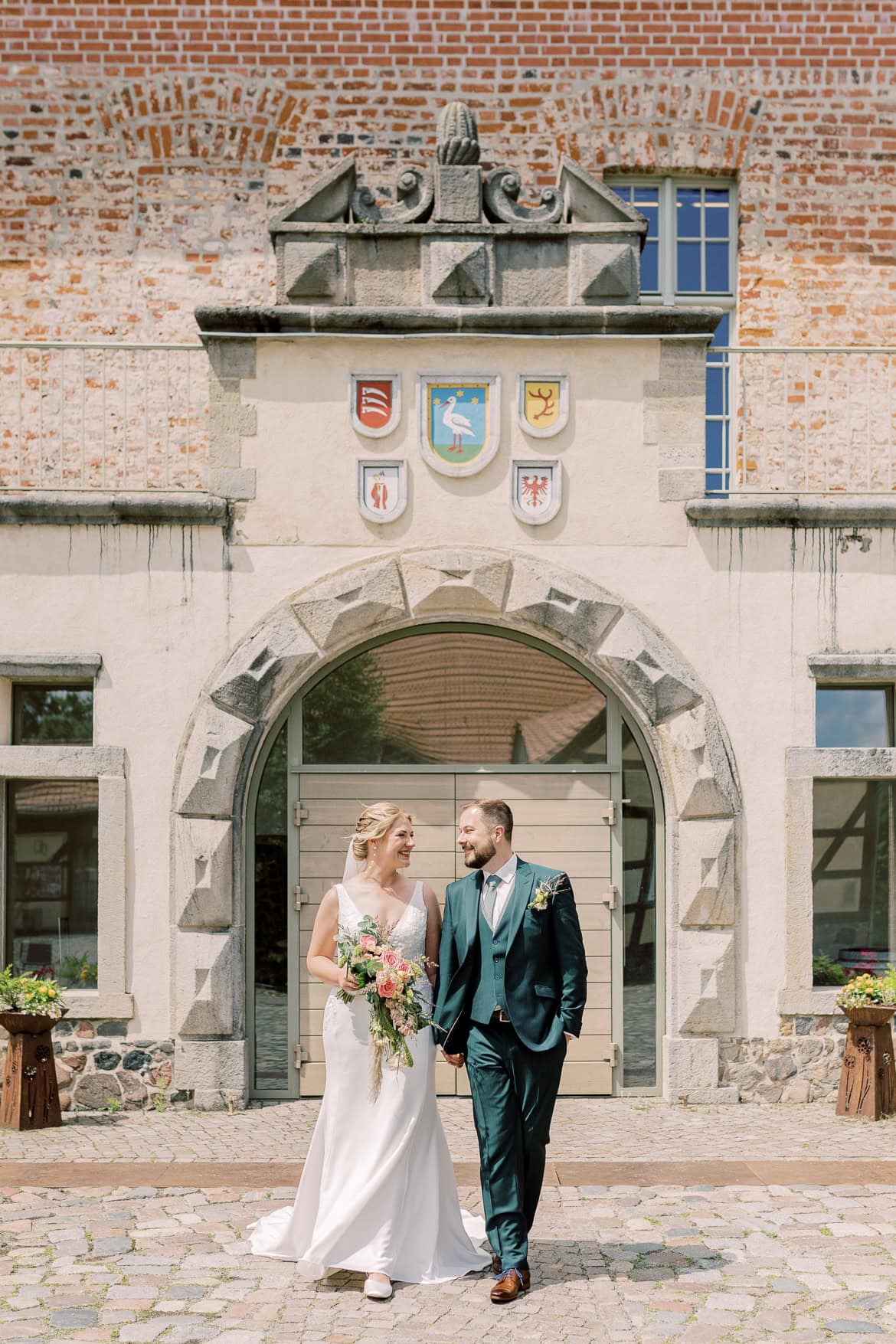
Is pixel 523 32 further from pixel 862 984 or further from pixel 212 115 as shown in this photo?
pixel 862 984

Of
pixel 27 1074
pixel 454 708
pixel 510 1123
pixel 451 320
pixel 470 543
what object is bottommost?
pixel 27 1074

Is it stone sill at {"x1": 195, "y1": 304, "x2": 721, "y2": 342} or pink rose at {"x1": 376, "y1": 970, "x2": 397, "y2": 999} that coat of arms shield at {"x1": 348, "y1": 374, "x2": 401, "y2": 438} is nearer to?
stone sill at {"x1": 195, "y1": 304, "x2": 721, "y2": 342}

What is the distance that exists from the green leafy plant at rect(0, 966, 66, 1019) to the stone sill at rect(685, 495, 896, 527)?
4.64 metres

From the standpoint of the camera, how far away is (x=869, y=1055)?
27.3ft

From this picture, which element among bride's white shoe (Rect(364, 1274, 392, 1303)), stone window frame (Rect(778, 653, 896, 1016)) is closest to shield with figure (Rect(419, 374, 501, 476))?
stone window frame (Rect(778, 653, 896, 1016))

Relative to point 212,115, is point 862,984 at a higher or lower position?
lower

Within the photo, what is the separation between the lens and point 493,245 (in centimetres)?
891

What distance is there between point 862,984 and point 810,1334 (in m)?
3.88

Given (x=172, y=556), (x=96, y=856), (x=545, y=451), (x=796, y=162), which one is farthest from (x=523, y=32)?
(x=96, y=856)

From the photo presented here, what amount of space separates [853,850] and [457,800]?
245cm

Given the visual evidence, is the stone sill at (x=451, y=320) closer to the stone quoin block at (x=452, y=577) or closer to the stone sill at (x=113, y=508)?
the stone sill at (x=113, y=508)

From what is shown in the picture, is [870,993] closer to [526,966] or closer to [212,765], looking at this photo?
[526,966]

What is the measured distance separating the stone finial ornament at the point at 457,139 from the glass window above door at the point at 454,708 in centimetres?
289

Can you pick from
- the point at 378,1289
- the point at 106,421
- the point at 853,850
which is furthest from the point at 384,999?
the point at 106,421
